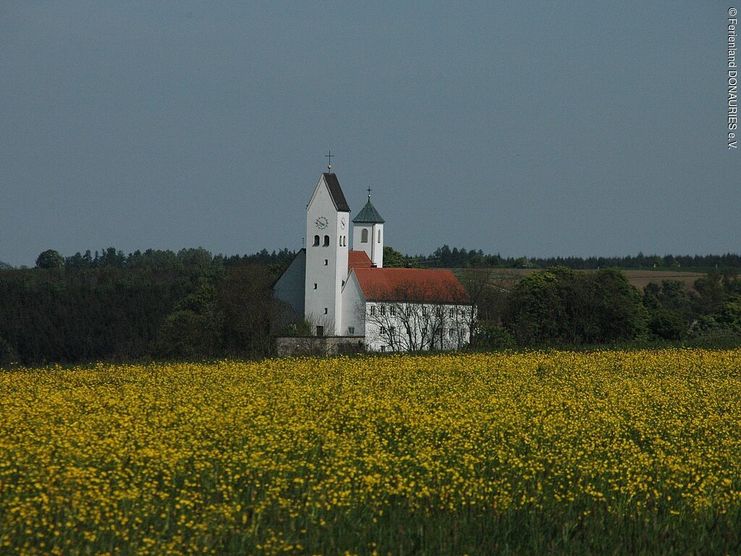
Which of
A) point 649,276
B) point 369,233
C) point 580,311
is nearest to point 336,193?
point 369,233

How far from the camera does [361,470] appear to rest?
14719 millimetres

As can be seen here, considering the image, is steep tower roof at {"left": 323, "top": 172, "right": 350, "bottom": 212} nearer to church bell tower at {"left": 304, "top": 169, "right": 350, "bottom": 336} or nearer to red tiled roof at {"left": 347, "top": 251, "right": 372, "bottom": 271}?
church bell tower at {"left": 304, "top": 169, "right": 350, "bottom": 336}

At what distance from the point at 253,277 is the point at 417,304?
13636 millimetres

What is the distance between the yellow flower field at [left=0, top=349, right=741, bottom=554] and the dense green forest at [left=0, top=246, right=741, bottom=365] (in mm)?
26431

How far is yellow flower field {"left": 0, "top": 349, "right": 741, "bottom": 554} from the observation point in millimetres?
12141

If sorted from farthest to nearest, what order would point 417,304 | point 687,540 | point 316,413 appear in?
1. point 417,304
2. point 316,413
3. point 687,540

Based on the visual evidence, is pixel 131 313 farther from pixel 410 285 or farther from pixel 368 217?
pixel 410 285

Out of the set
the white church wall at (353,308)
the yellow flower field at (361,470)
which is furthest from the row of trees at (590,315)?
the yellow flower field at (361,470)

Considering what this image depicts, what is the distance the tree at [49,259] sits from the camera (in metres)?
186

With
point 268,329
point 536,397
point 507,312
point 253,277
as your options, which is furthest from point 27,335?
point 536,397

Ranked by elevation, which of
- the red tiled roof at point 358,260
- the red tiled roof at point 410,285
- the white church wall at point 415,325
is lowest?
the white church wall at point 415,325

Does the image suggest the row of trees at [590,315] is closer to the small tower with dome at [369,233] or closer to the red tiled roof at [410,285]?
the red tiled roof at [410,285]

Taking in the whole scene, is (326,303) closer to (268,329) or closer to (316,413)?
(268,329)

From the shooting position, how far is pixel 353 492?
1366 centimetres
